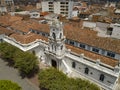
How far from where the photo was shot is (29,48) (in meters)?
41.2

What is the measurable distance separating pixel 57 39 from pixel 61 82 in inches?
473

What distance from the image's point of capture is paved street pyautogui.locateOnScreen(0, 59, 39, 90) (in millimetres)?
33594

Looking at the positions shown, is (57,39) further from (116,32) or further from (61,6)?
(61,6)

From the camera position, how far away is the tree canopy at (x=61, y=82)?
995 inches

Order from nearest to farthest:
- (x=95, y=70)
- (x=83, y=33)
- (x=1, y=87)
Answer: (x=1, y=87) < (x=95, y=70) < (x=83, y=33)

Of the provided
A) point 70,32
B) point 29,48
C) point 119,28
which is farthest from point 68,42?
point 119,28

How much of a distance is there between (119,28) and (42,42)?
78.9 feet

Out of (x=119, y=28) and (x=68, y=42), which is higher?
(x=119, y=28)

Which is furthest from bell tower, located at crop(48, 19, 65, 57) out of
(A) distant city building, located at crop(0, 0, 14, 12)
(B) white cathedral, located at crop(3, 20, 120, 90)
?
(A) distant city building, located at crop(0, 0, 14, 12)

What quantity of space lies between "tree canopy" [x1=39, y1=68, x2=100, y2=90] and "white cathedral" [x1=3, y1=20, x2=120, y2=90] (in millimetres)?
4867

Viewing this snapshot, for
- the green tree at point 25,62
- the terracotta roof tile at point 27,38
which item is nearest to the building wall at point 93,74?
the green tree at point 25,62

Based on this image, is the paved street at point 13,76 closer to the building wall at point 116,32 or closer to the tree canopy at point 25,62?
the tree canopy at point 25,62

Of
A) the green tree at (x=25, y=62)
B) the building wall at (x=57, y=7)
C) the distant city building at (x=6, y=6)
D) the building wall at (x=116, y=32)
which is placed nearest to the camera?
the green tree at (x=25, y=62)

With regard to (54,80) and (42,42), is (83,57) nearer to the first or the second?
(54,80)
